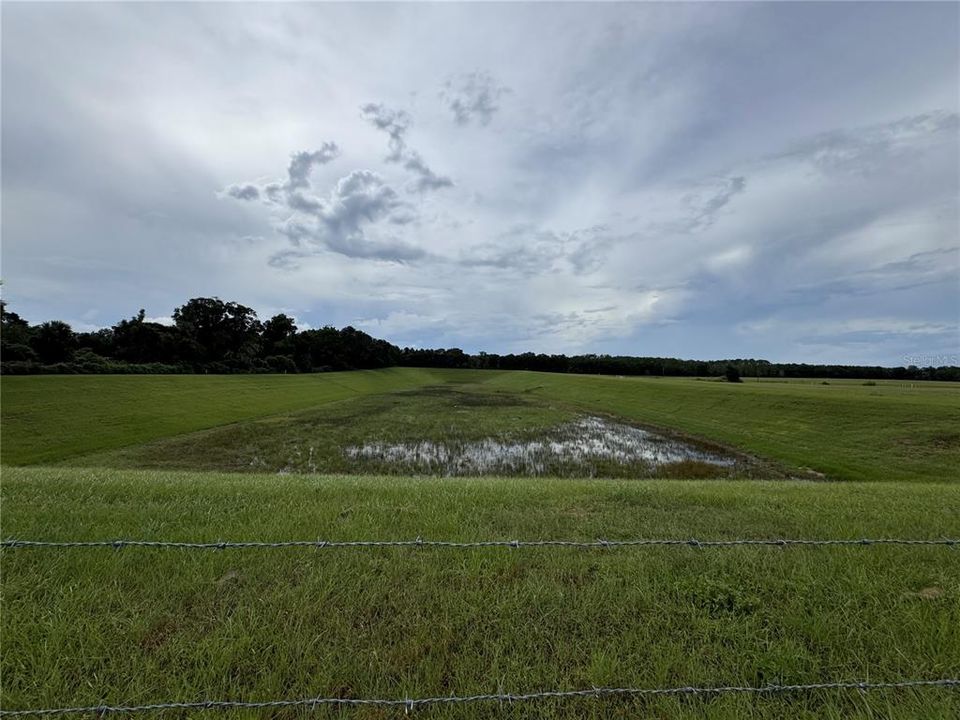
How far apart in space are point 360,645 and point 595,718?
1694 millimetres

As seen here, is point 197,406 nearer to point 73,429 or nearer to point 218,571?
point 73,429

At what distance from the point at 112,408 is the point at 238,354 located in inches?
2253

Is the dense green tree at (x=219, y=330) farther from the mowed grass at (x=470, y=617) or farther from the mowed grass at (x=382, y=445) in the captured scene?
the mowed grass at (x=470, y=617)

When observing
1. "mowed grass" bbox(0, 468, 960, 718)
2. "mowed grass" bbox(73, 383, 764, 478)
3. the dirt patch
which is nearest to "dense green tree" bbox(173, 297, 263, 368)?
the dirt patch

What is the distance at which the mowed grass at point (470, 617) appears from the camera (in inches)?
112

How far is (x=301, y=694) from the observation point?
2.82 m

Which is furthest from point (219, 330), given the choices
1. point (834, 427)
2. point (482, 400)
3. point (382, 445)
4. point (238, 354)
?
point (834, 427)

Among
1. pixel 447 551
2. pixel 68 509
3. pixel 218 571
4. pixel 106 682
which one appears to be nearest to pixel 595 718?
pixel 447 551

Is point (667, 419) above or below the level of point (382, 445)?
above

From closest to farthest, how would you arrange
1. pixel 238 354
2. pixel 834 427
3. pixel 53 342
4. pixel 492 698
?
pixel 492 698 → pixel 834 427 → pixel 53 342 → pixel 238 354

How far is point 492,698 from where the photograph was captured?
2723 millimetres

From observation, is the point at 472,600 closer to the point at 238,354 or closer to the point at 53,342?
the point at 53,342

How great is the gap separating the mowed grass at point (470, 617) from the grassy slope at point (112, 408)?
63.3 ft

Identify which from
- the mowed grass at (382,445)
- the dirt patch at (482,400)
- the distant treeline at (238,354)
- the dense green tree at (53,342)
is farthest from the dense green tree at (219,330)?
the mowed grass at (382,445)
